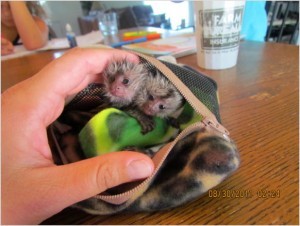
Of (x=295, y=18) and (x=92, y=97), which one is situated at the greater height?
(x=92, y=97)

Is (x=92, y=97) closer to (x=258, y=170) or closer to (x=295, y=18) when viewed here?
(x=258, y=170)

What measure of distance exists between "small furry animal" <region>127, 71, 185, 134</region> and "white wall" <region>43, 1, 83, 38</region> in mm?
3020

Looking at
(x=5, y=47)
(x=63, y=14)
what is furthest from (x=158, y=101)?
(x=63, y=14)

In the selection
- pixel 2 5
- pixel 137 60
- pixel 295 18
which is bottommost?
pixel 295 18

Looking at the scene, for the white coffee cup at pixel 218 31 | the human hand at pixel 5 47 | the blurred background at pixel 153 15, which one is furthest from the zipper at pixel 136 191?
the blurred background at pixel 153 15

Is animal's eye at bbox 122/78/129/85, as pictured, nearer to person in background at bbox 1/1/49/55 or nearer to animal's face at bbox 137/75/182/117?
animal's face at bbox 137/75/182/117

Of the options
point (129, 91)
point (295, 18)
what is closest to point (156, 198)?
point (129, 91)

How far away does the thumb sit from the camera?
0.74 feet

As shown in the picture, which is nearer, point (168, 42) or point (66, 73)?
point (66, 73)

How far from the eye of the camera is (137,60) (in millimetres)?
386

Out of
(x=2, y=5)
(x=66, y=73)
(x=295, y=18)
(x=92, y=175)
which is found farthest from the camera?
(x=295, y=18)

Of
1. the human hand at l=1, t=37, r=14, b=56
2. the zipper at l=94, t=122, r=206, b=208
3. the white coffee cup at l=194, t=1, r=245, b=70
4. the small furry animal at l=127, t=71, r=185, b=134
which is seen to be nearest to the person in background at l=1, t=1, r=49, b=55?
the human hand at l=1, t=37, r=14, b=56

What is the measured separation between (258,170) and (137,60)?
234 mm
